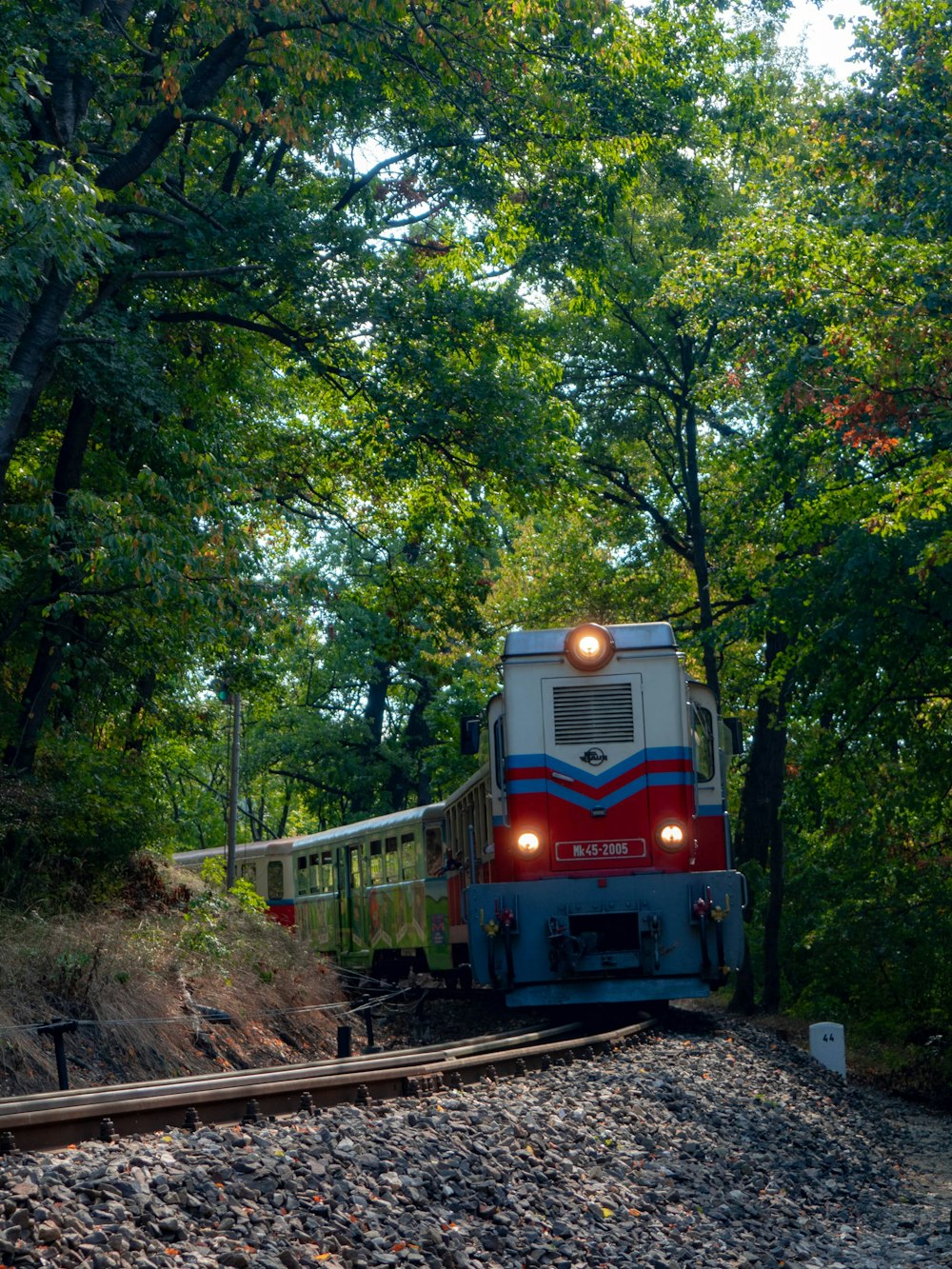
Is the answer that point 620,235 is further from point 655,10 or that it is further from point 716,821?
point 716,821

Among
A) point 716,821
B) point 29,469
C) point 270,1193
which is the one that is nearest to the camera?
point 270,1193

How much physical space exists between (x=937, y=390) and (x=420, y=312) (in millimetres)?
6176

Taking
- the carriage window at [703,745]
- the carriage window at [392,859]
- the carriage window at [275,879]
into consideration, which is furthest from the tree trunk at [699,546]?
the carriage window at [275,879]

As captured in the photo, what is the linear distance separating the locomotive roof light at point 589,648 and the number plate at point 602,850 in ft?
5.83

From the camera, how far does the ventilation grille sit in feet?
45.5

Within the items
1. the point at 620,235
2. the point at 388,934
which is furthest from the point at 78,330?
the point at 620,235

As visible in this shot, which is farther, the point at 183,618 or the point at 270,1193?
the point at 183,618

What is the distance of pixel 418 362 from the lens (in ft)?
54.3

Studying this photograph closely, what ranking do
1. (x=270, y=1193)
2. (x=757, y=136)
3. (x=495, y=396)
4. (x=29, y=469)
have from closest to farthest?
(x=270, y=1193) < (x=495, y=396) < (x=29, y=469) < (x=757, y=136)

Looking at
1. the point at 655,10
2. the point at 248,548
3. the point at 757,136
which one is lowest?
the point at 248,548

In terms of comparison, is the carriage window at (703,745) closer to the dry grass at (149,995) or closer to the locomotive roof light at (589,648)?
the locomotive roof light at (589,648)

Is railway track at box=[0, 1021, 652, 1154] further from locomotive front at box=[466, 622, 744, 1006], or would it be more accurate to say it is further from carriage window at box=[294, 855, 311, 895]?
carriage window at box=[294, 855, 311, 895]

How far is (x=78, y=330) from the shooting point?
14812 mm

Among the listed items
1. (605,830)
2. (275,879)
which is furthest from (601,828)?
(275,879)
